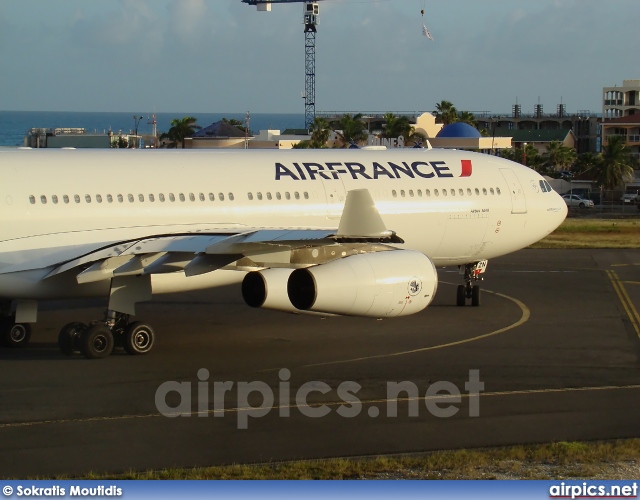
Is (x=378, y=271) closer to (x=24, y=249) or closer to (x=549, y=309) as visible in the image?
(x=24, y=249)

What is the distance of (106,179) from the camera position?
23703mm

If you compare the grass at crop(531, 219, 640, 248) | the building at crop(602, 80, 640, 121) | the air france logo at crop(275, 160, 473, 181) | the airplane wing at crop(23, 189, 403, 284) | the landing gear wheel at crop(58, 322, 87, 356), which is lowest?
the grass at crop(531, 219, 640, 248)

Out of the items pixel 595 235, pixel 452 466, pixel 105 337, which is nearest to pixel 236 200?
pixel 105 337

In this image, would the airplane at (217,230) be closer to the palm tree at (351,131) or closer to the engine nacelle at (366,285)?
the engine nacelle at (366,285)

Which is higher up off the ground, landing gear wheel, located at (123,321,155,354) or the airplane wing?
the airplane wing

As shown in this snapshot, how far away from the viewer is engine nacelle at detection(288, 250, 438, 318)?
20844 millimetres

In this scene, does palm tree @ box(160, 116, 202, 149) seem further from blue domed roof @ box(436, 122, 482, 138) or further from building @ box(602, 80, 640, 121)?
building @ box(602, 80, 640, 121)

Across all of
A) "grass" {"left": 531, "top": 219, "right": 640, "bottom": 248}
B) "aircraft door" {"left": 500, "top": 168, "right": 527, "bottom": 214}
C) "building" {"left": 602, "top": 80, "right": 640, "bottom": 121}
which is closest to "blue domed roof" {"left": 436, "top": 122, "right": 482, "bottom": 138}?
"grass" {"left": 531, "top": 219, "right": 640, "bottom": 248}

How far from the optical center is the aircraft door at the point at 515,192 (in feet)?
98.5

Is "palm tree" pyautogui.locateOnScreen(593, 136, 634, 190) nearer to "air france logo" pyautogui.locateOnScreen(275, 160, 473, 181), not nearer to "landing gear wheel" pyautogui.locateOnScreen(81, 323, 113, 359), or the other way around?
"air france logo" pyautogui.locateOnScreen(275, 160, 473, 181)

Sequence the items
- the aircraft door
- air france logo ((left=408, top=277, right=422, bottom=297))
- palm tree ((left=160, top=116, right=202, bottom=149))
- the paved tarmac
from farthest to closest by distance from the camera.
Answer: palm tree ((left=160, top=116, right=202, bottom=149)), the aircraft door, air france logo ((left=408, top=277, right=422, bottom=297)), the paved tarmac

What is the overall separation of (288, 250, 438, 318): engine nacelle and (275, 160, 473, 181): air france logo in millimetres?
5125

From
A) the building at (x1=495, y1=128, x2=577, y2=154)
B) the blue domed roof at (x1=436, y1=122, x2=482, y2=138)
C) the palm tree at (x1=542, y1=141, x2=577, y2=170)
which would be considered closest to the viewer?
the blue domed roof at (x1=436, y1=122, x2=482, y2=138)

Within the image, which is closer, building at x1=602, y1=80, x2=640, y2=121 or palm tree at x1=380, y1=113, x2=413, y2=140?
palm tree at x1=380, y1=113, x2=413, y2=140
